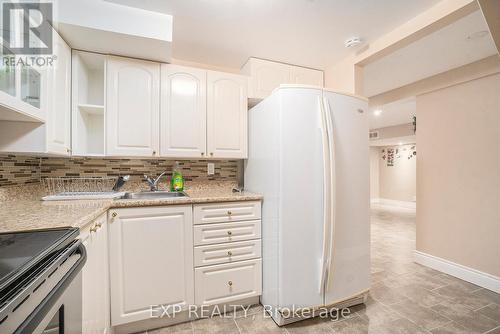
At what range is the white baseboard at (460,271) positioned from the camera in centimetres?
210

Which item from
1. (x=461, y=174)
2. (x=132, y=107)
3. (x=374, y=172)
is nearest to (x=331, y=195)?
(x=132, y=107)

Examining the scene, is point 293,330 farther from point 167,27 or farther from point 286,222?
point 167,27

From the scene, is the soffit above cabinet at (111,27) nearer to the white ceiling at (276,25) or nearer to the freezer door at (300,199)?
the white ceiling at (276,25)

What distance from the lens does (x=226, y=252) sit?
175 centimetres

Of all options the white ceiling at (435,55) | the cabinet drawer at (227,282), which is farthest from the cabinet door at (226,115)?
the white ceiling at (435,55)

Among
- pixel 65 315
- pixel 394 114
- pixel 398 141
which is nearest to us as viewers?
pixel 65 315

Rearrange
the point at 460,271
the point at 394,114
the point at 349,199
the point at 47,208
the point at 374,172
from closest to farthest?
the point at 47,208 → the point at 349,199 → the point at 460,271 → the point at 394,114 → the point at 374,172

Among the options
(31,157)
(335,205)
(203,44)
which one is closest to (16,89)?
(31,157)

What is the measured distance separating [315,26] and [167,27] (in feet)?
3.76

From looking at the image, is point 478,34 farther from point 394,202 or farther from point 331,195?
point 394,202

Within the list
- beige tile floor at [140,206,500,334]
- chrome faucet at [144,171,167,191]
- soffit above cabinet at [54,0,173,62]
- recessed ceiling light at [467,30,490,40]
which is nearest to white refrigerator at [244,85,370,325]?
beige tile floor at [140,206,500,334]

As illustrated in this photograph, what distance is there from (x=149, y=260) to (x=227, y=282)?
24.4 inches

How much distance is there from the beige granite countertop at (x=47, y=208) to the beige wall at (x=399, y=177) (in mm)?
6351

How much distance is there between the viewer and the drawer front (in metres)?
1.69
